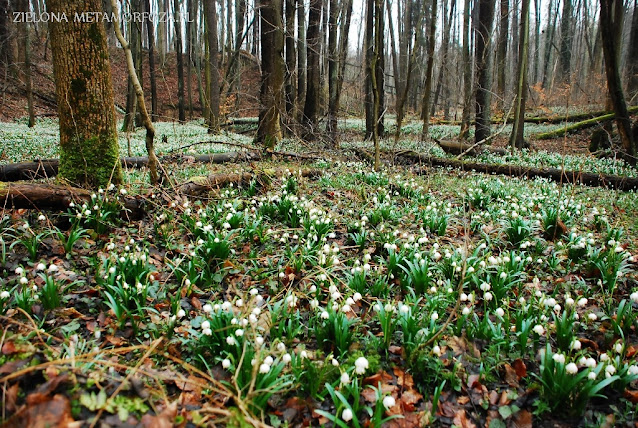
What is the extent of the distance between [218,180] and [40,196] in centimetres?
243

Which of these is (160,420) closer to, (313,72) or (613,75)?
(613,75)

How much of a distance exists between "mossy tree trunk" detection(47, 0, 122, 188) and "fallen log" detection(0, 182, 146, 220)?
0.42 m

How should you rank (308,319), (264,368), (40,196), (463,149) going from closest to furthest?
(264,368), (308,319), (40,196), (463,149)

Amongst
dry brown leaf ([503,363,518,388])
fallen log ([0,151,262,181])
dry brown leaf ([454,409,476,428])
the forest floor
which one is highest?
fallen log ([0,151,262,181])

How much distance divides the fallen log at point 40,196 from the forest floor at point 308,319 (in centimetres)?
16

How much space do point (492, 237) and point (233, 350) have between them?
3.70m

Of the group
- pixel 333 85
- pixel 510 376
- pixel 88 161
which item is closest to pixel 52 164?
Result: pixel 88 161

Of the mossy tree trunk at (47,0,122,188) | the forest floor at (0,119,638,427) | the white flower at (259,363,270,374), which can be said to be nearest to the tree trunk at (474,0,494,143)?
the forest floor at (0,119,638,427)

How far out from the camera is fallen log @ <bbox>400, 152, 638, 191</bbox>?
784cm

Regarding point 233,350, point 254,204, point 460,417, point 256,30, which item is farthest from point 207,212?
point 256,30

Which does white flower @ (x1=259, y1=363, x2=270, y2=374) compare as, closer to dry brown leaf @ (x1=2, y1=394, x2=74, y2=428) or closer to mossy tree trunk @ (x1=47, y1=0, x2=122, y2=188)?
dry brown leaf @ (x1=2, y1=394, x2=74, y2=428)

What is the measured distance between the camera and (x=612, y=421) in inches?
82.6

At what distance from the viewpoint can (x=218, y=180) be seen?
20.2 feet

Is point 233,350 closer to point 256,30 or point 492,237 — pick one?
point 492,237
